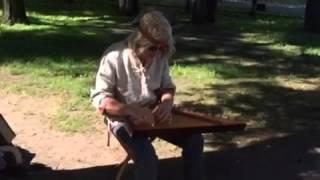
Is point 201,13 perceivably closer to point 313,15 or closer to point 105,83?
point 313,15

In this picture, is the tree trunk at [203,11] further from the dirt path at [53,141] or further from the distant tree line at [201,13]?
the dirt path at [53,141]

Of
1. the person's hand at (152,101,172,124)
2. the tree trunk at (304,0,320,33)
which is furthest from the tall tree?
the person's hand at (152,101,172,124)

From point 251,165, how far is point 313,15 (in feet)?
31.6

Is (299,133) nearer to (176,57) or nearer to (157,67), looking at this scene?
(157,67)

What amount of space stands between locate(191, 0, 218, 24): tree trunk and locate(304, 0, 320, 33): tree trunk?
7.67 ft

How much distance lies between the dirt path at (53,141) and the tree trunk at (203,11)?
29.4ft

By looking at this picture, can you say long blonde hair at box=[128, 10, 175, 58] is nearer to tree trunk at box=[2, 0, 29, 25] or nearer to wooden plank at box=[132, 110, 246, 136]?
wooden plank at box=[132, 110, 246, 136]

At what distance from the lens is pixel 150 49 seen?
485 cm

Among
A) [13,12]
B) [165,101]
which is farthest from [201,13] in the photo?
[165,101]

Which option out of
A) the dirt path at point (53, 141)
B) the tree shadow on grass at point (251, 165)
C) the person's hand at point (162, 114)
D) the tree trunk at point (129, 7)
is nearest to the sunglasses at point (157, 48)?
the person's hand at point (162, 114)

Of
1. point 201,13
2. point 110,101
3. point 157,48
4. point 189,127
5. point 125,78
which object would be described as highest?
point 157,48

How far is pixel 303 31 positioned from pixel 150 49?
11181mm

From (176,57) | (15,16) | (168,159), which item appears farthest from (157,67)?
(15,16)

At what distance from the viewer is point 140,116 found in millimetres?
4730
